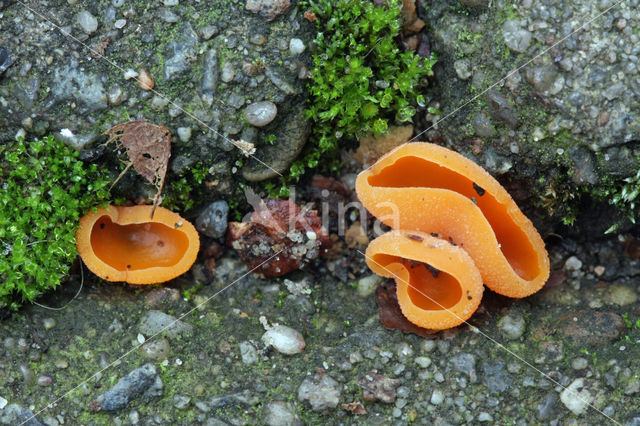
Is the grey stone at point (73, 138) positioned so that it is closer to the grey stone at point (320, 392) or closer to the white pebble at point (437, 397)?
the grey stone at point (320, 392)

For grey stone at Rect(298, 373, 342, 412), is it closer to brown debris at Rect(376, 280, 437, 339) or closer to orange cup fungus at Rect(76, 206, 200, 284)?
brown debris at Rect(376, 280, 437, 339)

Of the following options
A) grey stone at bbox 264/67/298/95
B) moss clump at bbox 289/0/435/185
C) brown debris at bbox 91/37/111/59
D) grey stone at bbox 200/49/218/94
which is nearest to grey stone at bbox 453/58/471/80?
moss clump at bbox 289/0/435/185

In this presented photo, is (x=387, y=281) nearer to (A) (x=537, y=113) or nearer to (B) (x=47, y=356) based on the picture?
(A) (x=537, y=113)

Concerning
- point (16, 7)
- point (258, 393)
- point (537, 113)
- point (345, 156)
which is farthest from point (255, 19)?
point (258, 393)

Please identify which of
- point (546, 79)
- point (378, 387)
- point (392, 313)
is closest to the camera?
point (378, 387)

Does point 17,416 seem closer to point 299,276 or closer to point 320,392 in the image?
point 320,392

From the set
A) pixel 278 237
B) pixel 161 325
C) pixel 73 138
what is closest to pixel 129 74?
pixel 73 138
